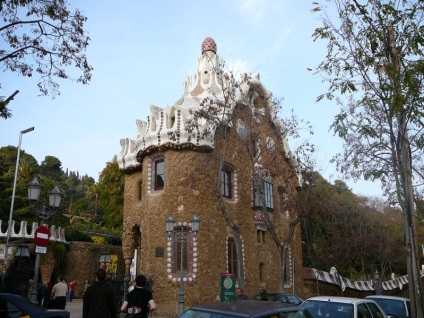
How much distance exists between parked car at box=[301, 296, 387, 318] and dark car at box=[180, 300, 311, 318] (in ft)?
9.15

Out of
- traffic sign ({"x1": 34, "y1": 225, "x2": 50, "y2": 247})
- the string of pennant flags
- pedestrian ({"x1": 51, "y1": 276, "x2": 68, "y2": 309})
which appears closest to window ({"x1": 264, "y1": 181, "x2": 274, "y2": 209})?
the string of pennant flags

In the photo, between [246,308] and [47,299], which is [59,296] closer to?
[47,299]

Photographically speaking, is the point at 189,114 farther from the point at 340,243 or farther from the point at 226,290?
the point at 340,243

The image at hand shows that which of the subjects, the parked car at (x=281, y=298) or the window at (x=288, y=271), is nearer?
the parked car at (x=281, y=298)

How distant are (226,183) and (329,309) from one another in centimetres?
1339

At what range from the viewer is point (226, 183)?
858 inches

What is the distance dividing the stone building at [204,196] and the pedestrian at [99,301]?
1140 cm

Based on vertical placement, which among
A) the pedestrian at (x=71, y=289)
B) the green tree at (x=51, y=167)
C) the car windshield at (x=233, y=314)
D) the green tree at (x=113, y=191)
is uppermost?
the green tree at (x=51, y=167)

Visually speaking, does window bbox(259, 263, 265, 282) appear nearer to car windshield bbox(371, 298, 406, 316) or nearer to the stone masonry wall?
the stone masonry wall

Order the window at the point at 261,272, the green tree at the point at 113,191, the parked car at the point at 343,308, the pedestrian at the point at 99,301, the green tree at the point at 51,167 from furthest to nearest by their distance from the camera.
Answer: the green tree at the point at 51,167 < the green tree at the point at 113,191 < the window at the point at 261,272 < the parked car at the point at 343,308 < the pedestrian at the point at 99,301

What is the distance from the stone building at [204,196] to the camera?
1886 cm

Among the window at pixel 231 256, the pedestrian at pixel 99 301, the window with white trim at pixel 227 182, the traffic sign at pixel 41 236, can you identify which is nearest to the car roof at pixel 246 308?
the pedestrian at pixel 99 301

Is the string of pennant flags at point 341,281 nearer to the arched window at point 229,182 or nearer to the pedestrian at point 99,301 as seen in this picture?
the arched window at point 229,182

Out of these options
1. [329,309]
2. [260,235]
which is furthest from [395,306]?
[260,235]
